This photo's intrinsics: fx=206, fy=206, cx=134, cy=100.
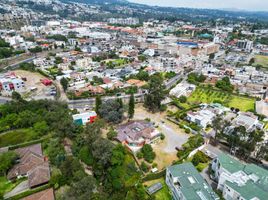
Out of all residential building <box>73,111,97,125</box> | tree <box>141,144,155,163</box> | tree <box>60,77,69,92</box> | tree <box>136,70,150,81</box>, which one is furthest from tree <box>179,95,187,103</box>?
tree <box>60,77,69,92</box>

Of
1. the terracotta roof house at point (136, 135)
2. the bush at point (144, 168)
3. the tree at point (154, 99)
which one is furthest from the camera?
the tree at point (154, 99)

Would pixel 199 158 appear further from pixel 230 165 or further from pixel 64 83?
pixel 64 83

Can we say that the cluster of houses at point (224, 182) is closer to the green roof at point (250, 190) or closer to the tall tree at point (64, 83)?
the green roof at point (250, 190)

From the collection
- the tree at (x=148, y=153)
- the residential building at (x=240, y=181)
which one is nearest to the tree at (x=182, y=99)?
the tree at (x=148, y=153)

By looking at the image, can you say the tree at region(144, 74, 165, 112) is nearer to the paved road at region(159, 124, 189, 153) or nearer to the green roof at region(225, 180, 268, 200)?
the paved road at region(159, 124, 189, 153)

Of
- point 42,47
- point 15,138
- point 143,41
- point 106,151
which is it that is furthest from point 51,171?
point 143,41

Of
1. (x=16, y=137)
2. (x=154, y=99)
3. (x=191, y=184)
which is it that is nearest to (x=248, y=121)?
(x=154, y=99)

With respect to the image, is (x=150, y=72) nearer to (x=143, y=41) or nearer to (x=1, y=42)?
(x=143, y=41)
